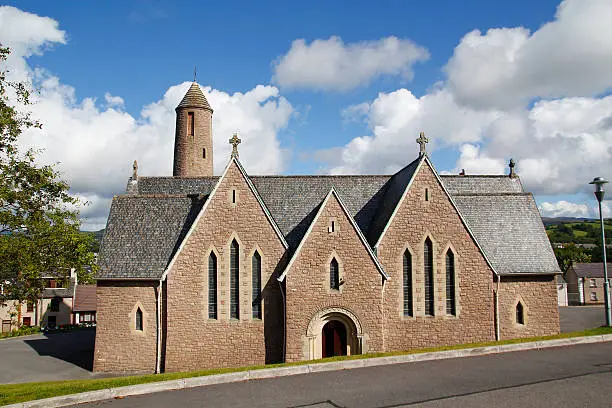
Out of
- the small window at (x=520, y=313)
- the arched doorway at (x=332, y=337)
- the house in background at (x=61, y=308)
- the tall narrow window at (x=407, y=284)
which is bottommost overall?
the house in background at (x=61, y=308)

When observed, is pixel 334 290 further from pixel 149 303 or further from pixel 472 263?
pixel 149 303

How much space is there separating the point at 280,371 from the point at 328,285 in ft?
25.5

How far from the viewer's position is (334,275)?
2205 centimetres

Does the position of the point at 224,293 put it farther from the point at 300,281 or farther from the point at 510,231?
the point at 510,231

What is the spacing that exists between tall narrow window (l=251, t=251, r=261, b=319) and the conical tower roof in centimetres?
2174

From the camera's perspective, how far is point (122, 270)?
2369 cm

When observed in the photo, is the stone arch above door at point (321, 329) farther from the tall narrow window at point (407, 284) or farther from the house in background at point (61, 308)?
the house in background at point (61, 308)

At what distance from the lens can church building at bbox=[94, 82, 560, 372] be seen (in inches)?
862

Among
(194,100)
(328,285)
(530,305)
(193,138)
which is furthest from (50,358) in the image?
(530,305)

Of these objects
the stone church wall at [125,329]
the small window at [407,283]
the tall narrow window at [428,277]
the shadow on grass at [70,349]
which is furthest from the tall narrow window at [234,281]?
the tall narrow window at [428,277]

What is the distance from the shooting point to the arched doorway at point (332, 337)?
22.5 metres

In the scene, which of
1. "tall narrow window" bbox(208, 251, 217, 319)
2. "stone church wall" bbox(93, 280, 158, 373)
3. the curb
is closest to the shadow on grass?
"stone church wall" bbox(93, 280, 158, 373)

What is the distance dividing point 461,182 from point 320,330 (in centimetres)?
1671

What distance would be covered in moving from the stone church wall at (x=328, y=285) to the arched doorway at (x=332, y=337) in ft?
2.18
